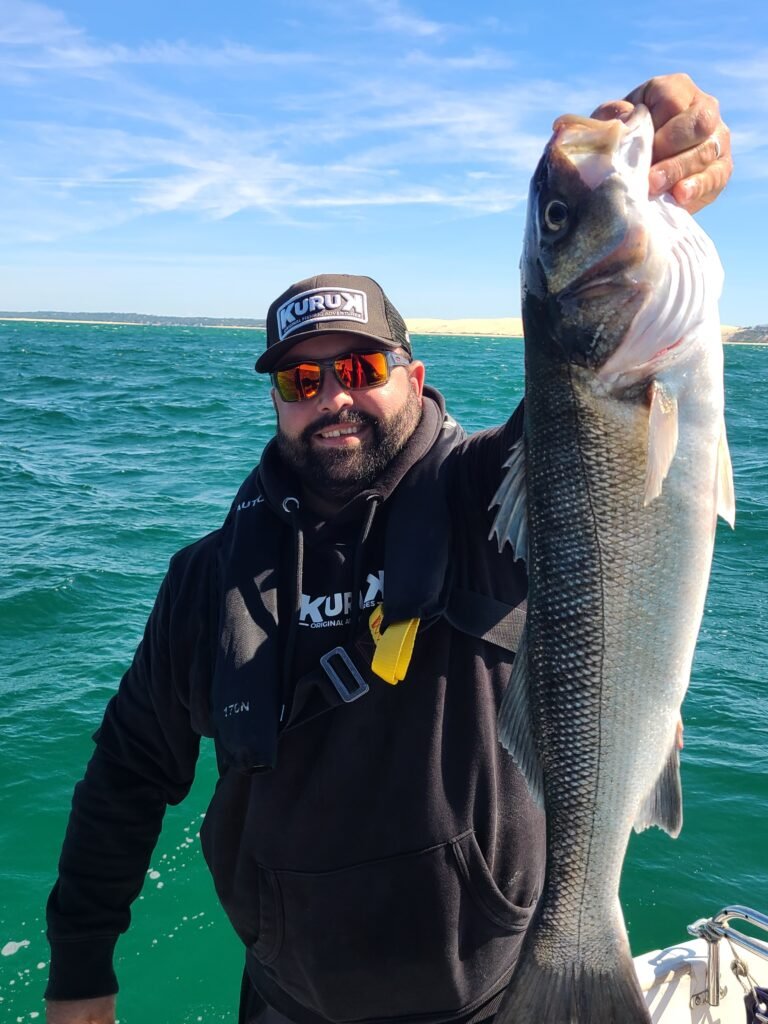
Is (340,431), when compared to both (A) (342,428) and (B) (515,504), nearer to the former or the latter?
(A) (342,428)

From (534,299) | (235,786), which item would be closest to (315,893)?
(235,786)

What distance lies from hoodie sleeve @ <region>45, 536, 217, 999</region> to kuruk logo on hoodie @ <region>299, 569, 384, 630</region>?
44 cm

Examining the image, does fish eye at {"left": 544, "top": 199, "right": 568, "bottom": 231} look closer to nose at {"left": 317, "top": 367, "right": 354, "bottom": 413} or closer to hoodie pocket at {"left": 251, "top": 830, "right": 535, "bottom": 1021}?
nose at {"left": 317, "top": 367, "right": 354, "bottom": 413}

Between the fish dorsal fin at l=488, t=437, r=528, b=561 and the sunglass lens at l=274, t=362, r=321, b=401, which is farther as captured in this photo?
the sunglass lens at l=274, t=362, r=321, b=401

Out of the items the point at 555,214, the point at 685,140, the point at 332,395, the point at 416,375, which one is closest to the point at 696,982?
the point at 416,375

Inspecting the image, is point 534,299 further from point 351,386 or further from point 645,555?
point 351,386

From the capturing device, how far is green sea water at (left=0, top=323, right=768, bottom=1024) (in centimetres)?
577

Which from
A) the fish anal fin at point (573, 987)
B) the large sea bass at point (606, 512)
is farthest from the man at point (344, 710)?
the fish anal fin at point (573, 987)

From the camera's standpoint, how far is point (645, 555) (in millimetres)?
2203

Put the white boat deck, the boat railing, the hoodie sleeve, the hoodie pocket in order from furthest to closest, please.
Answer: the white boat deck, the boat railing, the hoodie sleeve, the hoodie pocket

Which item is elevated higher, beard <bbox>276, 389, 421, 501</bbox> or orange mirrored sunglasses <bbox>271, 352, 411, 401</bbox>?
orange mirrored sunglasses <bbox>271, 352, 411, 401</bbox>

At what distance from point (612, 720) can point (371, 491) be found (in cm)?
117

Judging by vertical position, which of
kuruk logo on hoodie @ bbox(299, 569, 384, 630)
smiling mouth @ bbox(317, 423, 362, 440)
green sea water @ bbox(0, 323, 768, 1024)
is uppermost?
smiling mouth @ bbox(317, 423, 362, 440)

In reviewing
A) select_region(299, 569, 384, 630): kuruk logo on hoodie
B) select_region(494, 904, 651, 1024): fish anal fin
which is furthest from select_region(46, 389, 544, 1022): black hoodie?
select_region(494, 904, 651, 1024): fish anal fin
